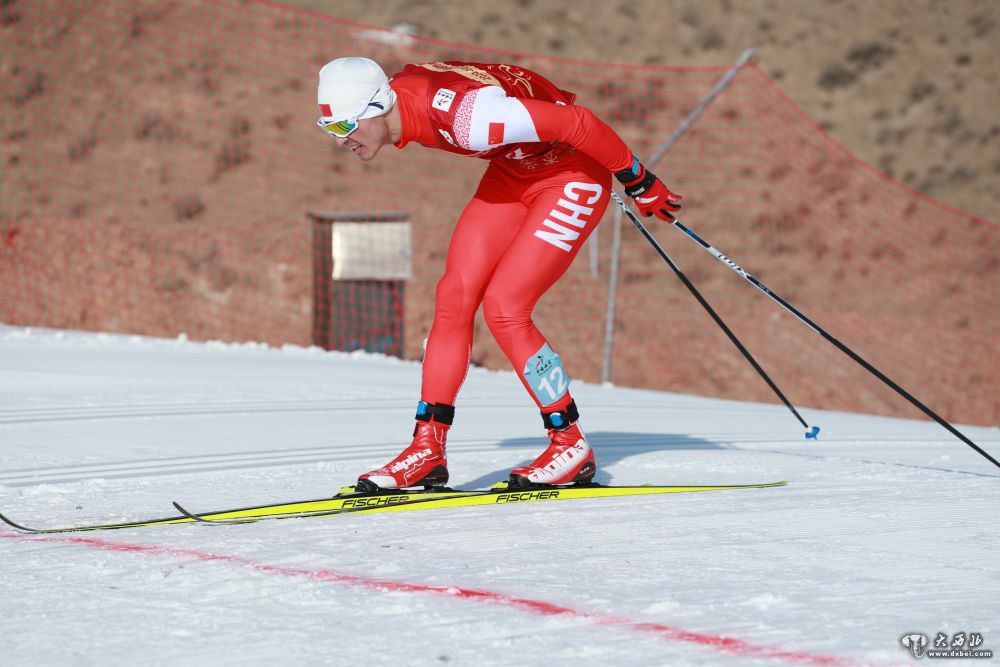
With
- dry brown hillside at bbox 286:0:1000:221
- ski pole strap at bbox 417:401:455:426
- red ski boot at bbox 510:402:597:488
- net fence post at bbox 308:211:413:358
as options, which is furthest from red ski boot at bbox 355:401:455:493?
dry brown hillside at bbox 286:0:1000:221

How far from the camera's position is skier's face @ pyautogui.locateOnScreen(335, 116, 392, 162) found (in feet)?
12.8

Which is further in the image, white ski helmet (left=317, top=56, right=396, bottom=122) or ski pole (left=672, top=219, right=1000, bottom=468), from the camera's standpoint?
ski pole (left=672, top=219, right=1000, bottom=468)

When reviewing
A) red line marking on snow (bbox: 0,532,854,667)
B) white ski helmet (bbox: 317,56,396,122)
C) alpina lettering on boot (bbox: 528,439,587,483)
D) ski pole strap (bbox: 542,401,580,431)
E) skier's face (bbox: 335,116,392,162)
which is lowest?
red line marking on snow (bbox: 0,532,854,667)

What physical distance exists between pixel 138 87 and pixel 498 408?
18.2 metres

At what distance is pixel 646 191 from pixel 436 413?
1.05 m

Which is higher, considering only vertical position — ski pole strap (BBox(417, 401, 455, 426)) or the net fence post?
the net fence post

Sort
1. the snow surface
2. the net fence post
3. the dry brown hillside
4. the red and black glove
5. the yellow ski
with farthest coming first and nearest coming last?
the dry brown hillside < the net fence post < the red and black glove < the yellow ski < the snow surface

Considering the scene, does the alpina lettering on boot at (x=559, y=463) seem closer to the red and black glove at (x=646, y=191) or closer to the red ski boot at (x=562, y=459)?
the red ski boot at (x=562, y=459)

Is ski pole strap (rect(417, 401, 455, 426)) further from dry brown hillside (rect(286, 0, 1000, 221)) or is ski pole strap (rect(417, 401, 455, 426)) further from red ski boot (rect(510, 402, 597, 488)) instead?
dry brown hillside (rect(286, 0, 1000, 221))

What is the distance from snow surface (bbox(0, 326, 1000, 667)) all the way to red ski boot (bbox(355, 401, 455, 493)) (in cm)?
35

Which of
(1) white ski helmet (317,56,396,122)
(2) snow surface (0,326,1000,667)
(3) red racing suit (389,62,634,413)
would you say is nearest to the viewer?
(2) snow surface (0,326,1000,667)

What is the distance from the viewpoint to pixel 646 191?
4.30m

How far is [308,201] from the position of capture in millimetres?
20328

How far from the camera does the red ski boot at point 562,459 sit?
4.19m
